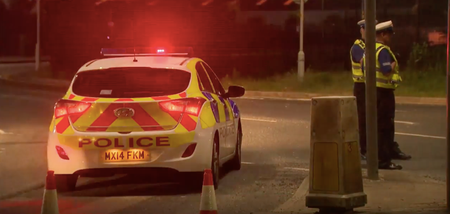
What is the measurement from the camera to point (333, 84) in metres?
27.2

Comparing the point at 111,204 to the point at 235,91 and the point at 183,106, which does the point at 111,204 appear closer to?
the point at 183,106

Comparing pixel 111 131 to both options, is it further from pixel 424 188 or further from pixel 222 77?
pixel 222 77

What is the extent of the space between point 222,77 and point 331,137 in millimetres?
25487

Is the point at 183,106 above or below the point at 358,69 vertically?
below

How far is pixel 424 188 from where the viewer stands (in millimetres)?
8523

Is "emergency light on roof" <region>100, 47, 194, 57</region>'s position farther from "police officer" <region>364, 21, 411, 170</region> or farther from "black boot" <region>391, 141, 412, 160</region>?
"black boot" <region>391, 141, 412, 160</region>

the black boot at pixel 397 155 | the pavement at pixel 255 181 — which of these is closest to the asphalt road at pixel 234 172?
the pavement at pixel 255 181

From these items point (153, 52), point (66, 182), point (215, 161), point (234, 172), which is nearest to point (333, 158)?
point (215, 161)

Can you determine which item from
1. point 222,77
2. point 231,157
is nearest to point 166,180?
point 231,157

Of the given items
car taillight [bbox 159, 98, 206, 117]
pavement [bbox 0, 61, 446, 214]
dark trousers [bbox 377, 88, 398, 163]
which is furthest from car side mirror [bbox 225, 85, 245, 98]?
dark trousers [bbox 377, 88, 398, 163]

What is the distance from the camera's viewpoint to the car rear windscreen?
29.5 ft

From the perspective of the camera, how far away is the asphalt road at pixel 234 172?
331 inches

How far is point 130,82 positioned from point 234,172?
7.40 feet

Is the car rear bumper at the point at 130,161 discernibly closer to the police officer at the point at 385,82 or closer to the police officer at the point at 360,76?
the police officer at the point at 385,82
